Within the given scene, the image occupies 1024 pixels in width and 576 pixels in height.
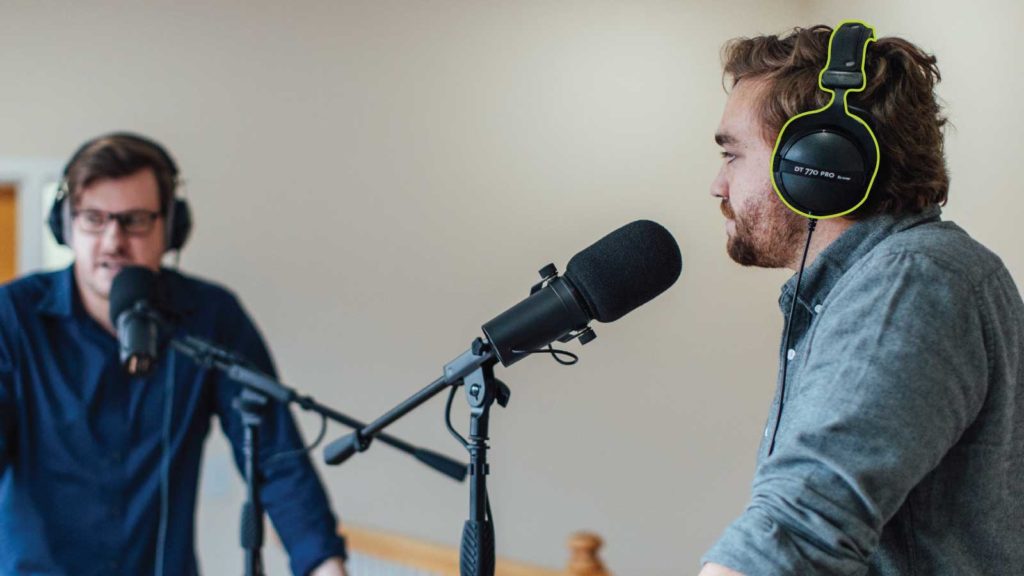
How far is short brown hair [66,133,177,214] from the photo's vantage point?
7.10ft

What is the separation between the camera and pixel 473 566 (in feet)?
3.84

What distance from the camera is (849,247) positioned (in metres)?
1.12

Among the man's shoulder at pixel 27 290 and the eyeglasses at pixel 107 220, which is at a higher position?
the eyeglasses at pixel 107 220

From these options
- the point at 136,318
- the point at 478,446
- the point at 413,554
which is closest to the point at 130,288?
the point at 136,318

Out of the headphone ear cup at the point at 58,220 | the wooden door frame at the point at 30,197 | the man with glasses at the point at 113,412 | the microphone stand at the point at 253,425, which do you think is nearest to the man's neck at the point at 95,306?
the man with glasses at the point at 113,412

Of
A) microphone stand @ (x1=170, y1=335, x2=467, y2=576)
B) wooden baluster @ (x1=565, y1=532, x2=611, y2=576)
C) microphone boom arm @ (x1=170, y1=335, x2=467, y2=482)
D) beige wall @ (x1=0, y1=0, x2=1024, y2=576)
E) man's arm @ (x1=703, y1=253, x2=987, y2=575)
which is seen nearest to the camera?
man's arm @ (x1=703, y1=253, x2=987, y2=575)

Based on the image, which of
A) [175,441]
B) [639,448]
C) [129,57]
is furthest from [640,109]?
[129,57]

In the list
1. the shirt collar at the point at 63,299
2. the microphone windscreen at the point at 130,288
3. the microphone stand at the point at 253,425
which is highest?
the microphone windscreen at the point at 130,288

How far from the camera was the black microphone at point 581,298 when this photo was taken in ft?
3.78

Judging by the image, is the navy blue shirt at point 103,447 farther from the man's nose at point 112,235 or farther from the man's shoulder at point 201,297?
the man's nose at point 112,235

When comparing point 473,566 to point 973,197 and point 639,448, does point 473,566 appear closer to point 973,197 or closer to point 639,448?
point 973,197

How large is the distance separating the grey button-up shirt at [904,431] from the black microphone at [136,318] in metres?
1.13

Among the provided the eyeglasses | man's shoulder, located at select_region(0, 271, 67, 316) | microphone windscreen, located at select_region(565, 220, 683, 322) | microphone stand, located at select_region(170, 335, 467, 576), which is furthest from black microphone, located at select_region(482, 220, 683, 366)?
man's shoulder, located at select_region(0, 271, 67, 316)

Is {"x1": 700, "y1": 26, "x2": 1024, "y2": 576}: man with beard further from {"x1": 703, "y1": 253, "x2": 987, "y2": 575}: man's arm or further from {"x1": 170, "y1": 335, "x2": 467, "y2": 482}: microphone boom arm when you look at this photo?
{"x1": 170, "y1": 335, "x2": 467, "y2": 482}: microphone boom arm
